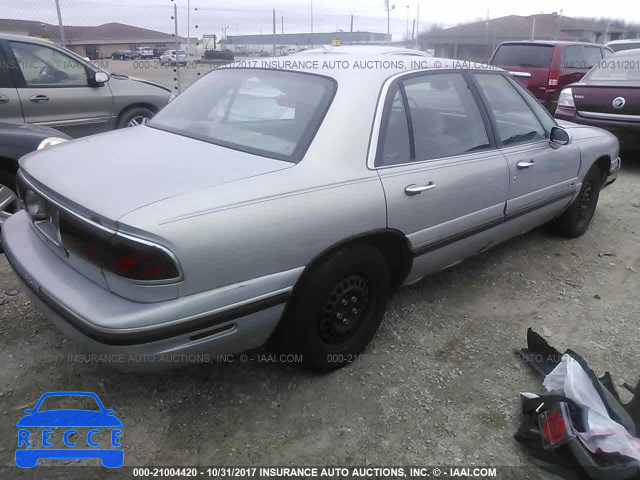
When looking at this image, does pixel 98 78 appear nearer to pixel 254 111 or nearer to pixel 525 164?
pixel 254 111

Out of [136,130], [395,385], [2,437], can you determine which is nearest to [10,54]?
[136,130]

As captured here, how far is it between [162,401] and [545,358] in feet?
6.62

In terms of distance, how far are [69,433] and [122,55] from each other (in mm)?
12778

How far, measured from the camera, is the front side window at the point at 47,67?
18.7 ft

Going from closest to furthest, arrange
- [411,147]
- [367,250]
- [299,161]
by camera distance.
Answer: [299,161] → [367,250] → [411,147]

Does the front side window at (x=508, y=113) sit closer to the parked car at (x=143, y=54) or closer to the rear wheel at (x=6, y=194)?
the rear wheel at (x=6, y=194)

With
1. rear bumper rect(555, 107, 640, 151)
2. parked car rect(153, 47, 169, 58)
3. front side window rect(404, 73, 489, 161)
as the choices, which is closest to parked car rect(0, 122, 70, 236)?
front side window rect(404, 73, 489, 161)

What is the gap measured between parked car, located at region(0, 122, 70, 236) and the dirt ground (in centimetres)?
49

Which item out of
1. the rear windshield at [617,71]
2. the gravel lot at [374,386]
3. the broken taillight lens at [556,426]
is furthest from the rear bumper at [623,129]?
the broken taillight lens at [556,426]

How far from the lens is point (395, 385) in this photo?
260 cm

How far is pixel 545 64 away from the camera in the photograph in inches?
369

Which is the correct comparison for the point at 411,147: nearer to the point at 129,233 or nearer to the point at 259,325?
the point at 259,325

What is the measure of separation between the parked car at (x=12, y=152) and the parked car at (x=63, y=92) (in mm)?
2144

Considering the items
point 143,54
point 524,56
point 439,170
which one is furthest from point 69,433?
point 143,54
